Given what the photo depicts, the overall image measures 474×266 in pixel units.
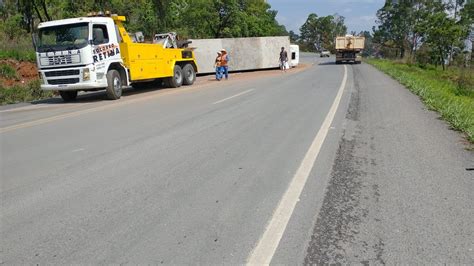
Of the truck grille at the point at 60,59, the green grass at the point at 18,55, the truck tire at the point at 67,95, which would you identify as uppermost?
the green grass at the point at 18,55

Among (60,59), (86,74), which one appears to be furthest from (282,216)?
(60,59)

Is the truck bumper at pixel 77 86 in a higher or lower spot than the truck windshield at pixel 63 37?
lower

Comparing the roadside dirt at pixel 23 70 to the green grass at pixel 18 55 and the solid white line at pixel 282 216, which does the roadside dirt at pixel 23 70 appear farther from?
the solid white line at pixel 282 216

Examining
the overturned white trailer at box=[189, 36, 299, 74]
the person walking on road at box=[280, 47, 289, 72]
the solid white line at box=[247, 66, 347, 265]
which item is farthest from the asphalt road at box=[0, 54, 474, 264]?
the person walking on road at box=[280, 47, 289, 72]

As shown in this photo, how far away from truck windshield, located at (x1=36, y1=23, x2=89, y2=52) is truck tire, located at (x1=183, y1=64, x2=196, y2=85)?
637 cm

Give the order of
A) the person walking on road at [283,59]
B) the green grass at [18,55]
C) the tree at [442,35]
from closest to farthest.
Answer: the green grass at [18,55]
the person walking on road at [283,59]
the tree at [442,35]

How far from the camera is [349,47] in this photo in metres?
42.8

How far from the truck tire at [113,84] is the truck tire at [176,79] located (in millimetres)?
3692

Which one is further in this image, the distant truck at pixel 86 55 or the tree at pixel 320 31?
the tree at pixel 320 31

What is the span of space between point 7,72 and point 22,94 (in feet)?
12.4

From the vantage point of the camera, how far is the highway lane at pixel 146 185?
3334 millimetres

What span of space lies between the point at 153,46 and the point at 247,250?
13851mm

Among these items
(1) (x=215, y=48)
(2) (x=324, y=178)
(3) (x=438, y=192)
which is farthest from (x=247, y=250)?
(1) (x=215, y=48)

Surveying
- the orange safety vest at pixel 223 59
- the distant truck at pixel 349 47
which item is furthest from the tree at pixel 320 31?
the orange safety vest at pixel 223 59
